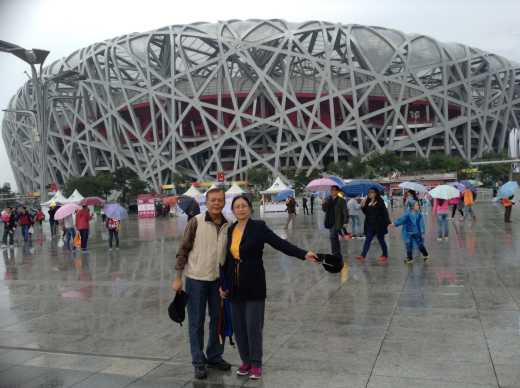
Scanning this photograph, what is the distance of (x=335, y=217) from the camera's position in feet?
34.3

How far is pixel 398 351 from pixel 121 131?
61.6 metres

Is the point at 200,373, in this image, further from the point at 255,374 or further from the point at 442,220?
the point at 442,220

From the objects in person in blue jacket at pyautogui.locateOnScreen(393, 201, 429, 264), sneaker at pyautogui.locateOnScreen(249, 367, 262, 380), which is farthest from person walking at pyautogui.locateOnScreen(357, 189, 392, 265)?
sneaker at pyautogui.locateOnScreen(249, 367, 262, 380)

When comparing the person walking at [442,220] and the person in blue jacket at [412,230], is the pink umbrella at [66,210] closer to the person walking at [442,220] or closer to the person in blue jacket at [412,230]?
the person in blue jacket at [412,230]

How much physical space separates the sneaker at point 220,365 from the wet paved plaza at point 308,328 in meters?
0.06

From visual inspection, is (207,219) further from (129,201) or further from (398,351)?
(129,201)

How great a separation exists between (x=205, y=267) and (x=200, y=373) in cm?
80

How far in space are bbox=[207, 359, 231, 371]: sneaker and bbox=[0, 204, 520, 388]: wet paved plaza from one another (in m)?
0.06

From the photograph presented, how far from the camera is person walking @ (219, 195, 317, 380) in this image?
4039 mm

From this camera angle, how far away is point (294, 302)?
651 cm

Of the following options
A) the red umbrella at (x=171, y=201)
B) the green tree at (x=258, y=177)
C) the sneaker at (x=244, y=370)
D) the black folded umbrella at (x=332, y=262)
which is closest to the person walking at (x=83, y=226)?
the sneaker at (x=244, y=370)

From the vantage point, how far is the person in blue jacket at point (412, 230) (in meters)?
9.38

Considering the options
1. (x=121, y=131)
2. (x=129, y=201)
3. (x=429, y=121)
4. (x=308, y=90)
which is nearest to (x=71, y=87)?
(x=121, y=131)

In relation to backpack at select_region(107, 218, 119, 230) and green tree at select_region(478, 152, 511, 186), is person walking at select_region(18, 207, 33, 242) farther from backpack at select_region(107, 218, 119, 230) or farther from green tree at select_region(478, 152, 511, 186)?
green tree at select_region(478, 152, 511, 186)
